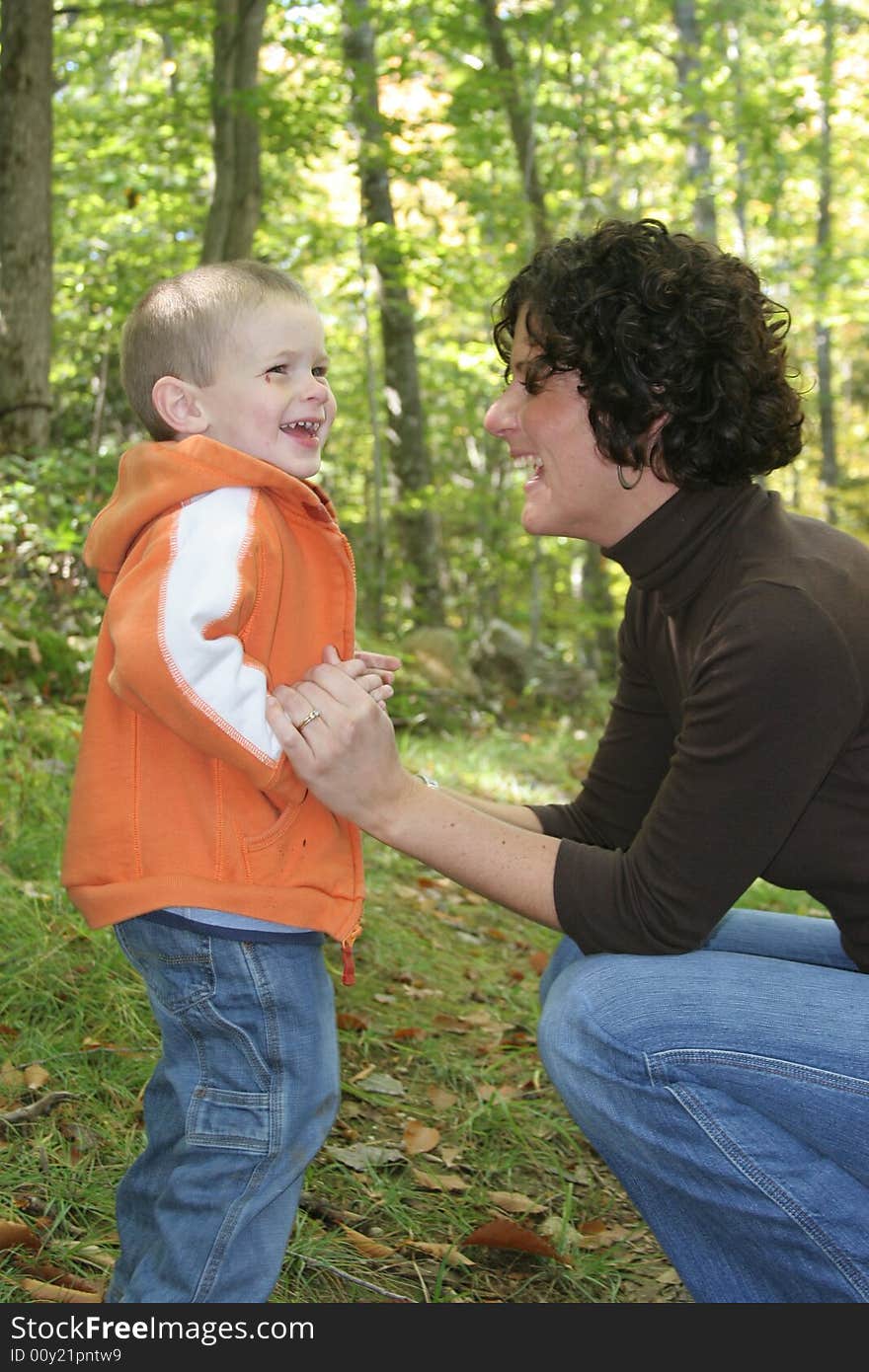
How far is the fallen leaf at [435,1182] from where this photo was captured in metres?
2.53

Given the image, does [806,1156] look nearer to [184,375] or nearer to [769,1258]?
[769,1258]

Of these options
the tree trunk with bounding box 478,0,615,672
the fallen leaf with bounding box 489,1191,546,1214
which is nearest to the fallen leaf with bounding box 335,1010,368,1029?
the fallen leaf with bounding box 489,1191,546,1214

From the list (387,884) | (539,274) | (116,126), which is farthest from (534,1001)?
(116,126)

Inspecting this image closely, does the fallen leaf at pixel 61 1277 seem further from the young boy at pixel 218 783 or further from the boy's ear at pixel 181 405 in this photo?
the boy's ear at pixel 181 405

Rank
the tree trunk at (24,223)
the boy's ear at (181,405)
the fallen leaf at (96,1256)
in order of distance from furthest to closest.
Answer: the tree trunk at (24,223) < the fallen leaf at (96,1256) < the boy's ear at (181,405)

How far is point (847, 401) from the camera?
2641cm

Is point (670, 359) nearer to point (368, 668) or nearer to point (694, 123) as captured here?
point (368, 668)

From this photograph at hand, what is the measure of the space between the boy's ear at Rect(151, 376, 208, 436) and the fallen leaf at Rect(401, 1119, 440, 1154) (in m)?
1.62

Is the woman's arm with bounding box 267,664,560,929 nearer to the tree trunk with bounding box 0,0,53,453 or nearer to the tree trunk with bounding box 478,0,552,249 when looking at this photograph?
the tree trunk with bounding box 0,0,53,453

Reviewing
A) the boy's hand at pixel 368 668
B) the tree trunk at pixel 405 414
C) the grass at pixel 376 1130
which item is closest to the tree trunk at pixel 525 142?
the tree trunk at pixel 405 414

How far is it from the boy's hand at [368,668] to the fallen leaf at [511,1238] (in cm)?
107

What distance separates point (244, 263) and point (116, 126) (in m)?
9.06

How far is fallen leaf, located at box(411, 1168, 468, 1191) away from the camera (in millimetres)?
2529
